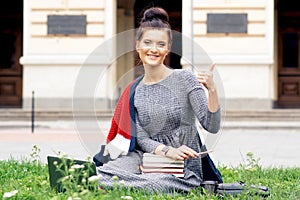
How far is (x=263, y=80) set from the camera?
1734 centimetres

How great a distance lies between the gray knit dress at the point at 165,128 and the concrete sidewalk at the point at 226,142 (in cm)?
36

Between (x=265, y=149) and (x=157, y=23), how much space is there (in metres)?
6.55

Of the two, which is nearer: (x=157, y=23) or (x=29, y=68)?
(x=157, y=23)

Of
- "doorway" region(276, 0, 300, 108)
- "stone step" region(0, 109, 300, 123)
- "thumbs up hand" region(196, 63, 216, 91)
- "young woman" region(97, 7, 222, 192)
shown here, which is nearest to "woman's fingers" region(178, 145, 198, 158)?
"young woman" region(97, 7, 222, 192)

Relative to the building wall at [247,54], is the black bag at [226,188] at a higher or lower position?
lower

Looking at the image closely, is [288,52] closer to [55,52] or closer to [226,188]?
[55,52]

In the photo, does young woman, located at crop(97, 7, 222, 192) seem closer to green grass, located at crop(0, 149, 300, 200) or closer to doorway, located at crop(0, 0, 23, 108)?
green grass, located at crop(0, 149, 300, 200)

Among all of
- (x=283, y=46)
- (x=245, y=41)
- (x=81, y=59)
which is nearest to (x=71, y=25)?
(x=81, y=59)

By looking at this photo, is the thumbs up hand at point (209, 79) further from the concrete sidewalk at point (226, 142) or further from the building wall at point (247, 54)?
the building wall at point (247, 54)

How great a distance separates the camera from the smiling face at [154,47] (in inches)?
183

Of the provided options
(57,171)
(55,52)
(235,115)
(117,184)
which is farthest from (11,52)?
(117,184)

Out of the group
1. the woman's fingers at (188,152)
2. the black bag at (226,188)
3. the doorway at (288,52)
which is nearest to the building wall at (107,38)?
the doorway at (288,52)

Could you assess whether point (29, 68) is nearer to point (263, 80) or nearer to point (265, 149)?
point (263, 80)

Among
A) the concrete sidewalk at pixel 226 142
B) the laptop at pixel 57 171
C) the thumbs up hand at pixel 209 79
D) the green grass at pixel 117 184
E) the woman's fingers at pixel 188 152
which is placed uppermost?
the thumbs up hand at pixel 209 79
